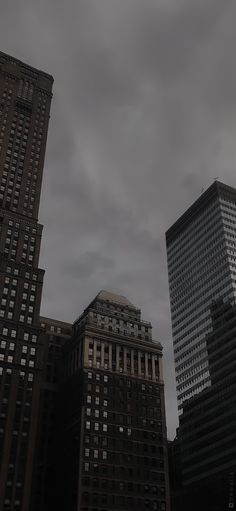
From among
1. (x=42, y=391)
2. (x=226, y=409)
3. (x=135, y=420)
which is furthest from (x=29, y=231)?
(x=226, y=409)

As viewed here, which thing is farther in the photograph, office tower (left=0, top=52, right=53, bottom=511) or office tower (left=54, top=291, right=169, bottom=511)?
office tower (left=54, top=291, right=169, bottom=511)

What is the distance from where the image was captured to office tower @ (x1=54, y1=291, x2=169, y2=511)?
140625 mm

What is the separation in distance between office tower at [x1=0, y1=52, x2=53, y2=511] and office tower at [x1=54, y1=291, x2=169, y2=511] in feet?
51.2

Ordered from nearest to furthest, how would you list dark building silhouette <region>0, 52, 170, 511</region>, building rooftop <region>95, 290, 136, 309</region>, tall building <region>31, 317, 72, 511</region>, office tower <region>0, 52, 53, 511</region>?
office tower <region>0, 52, 53, 511</region>, dark building silhouette <region>0, 52, 170, 511</region>, tall building <region>31, 317, 72, 511</region>, building rooftop <region>95, 290, 136, 309</region>

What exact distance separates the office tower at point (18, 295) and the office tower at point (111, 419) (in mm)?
15616

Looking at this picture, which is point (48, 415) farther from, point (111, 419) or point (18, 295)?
point (18, 295)

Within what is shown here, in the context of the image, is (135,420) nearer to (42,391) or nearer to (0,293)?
(42,391)

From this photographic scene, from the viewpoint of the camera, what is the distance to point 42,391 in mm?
173875

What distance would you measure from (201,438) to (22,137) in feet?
394

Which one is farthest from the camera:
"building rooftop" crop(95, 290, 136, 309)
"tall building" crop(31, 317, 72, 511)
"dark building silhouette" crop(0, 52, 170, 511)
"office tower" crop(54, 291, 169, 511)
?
"building rooftop" crop(95, 290, 136, 309)

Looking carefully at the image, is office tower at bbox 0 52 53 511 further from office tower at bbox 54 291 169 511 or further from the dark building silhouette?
office tower at bbox 54 291 169 511

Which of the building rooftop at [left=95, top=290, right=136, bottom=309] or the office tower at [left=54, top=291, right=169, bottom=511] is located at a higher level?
the building rooftop at [left=95, top=290, right=136, bottom=309]

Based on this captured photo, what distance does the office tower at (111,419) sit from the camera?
461ft

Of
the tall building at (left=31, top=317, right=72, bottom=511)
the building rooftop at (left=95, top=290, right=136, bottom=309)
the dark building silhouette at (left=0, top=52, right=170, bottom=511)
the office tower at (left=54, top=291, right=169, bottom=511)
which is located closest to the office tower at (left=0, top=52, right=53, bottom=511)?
the dark building silhouette at (left=0, top=52, right=170, bottom=511)
